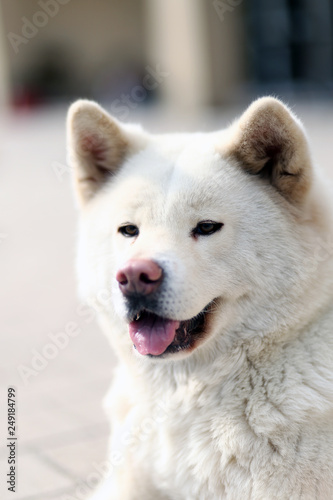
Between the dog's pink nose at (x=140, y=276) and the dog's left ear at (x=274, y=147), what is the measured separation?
2.17 feet

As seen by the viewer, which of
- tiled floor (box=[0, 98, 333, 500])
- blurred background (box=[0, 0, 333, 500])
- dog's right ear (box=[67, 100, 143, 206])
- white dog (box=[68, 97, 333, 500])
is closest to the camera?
white dog (box=[68, 97, 333, 500])

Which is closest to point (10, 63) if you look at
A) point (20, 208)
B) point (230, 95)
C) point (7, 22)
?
point (7, 22)

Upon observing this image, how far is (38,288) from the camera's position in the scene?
6730 millimetres

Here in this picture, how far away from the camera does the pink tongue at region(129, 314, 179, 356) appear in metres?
2.54

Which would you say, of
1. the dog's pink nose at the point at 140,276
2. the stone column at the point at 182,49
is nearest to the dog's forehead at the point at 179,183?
the dog's pink nose at the point at 140,276

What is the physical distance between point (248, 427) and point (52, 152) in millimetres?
13773

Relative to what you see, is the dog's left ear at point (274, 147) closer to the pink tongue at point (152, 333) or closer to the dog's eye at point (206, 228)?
the dog's eye at point (206, 228)

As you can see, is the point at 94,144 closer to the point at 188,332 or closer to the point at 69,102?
→ the point at 188,332

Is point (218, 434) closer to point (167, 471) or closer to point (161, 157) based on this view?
point (167, 471)

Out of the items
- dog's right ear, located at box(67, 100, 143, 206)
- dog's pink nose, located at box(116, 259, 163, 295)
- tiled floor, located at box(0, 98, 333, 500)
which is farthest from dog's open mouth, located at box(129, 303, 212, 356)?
tiled floor, located at box(0, 98, 333, 500)

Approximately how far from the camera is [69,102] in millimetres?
12883

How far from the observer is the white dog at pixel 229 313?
2.48 metres

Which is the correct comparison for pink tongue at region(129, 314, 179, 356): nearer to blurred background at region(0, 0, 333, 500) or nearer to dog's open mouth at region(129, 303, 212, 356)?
dog's open mouth at region(129, 303, 212, 356)

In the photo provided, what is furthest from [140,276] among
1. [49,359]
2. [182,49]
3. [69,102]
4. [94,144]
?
[182,49]
